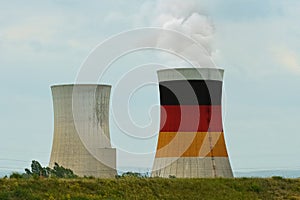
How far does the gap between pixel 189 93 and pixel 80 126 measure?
144 inches

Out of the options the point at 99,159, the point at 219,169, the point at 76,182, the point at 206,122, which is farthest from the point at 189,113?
the point at 76,182

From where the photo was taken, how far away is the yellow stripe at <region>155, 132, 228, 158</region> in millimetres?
21031

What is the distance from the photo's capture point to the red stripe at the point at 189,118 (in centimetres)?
2088

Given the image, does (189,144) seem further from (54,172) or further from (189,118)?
(54,172)

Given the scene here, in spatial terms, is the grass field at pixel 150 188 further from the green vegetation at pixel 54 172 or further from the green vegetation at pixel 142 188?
the green vegetation at pixel 54 172

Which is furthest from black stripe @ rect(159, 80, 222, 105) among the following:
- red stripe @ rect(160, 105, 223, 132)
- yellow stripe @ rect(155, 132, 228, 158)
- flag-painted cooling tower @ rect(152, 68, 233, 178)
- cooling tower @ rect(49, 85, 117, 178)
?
cooling tower @ rect(49, 85, 117, 178)

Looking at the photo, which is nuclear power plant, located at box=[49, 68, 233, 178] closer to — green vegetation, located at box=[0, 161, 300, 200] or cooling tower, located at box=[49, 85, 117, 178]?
cooling tower, located at box=[49, 85, 117, 178]

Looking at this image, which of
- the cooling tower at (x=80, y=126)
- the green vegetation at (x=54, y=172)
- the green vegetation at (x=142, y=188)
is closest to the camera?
the green vegetation at (x=142, y=188)

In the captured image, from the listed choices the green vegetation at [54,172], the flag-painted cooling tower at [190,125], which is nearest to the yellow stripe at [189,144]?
the flag-painted cooling tower at [190,125]

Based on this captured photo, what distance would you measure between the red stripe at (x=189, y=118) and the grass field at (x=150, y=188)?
3.53 meters

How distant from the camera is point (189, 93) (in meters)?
21.1

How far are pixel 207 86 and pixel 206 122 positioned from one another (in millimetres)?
1087

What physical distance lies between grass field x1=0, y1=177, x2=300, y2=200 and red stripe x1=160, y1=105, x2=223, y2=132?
3.53m

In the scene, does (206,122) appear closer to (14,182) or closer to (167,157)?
(167,157)
